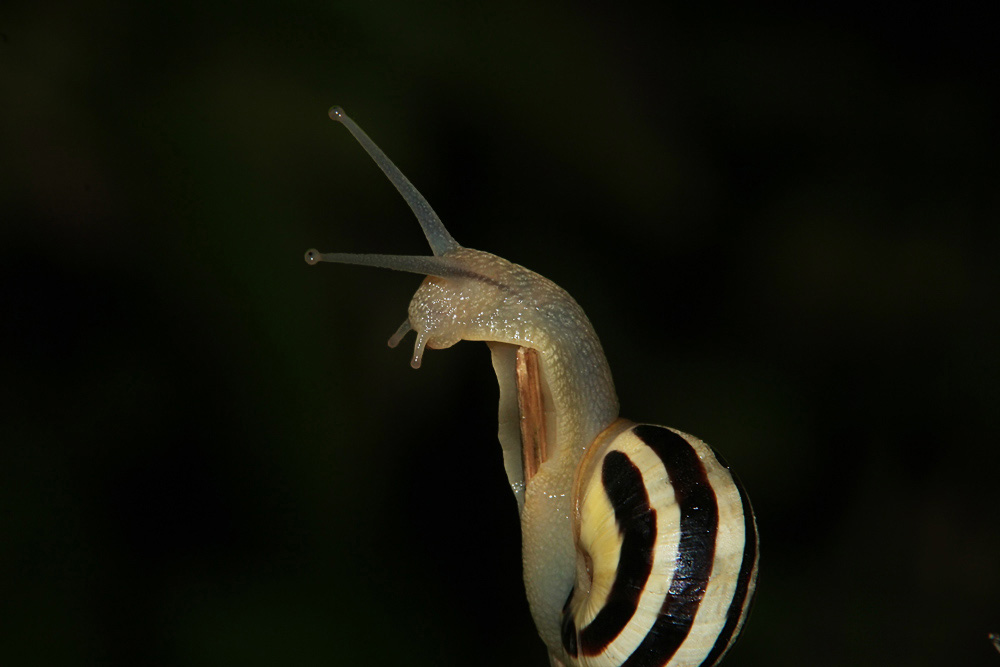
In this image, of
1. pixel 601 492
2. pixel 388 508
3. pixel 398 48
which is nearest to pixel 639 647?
pixel 601 492

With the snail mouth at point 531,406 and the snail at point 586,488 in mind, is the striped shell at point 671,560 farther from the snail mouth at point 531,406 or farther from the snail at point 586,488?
the snail mouth at point 531,406

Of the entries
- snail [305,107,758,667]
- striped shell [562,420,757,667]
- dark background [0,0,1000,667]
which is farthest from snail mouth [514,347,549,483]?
dark background [0,0,1000,667]

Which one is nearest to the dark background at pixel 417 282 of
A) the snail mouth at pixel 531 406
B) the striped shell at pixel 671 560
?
the snail mouth at pixel 531 406

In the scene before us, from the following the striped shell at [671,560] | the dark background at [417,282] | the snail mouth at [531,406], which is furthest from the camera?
the dark background at [417,282]

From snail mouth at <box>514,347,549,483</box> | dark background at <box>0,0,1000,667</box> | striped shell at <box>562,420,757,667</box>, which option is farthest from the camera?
dark background at <box>0,0,1000,667</box>

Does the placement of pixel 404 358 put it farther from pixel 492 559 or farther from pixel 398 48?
pixel 398 48

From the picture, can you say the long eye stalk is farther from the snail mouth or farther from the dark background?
the dark background
